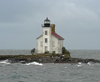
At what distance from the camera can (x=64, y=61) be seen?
5406 cm

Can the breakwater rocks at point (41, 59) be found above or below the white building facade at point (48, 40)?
below

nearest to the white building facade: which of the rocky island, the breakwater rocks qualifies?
the rocky island

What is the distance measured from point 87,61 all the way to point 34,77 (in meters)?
20.8

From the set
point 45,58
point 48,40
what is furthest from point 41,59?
point 48,40

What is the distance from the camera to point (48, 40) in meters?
57.9

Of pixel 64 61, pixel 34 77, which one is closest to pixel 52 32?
pixel 64 61

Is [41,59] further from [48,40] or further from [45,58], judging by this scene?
[48,40]

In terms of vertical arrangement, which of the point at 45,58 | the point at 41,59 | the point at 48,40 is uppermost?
the point at 48,40

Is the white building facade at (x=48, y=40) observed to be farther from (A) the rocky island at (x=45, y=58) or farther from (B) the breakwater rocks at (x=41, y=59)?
(B) the breakwater rocks at (x=41, y=59)

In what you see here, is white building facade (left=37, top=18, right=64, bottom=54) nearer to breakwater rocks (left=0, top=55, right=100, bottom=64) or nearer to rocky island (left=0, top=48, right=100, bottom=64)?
rocky island (left=0, top=48, right=100, bottom=64)

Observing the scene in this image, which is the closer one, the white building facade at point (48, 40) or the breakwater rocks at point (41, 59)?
the breakwater rocks at point (41, 59)

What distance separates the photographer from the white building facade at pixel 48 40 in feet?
190

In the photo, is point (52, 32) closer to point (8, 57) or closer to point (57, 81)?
point (8, 57)

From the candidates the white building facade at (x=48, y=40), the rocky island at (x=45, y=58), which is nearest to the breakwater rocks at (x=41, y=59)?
the rocky island at (x=45, y=58)
